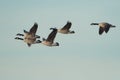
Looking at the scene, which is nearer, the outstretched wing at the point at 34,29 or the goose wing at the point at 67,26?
the outstretched wing at the point at 34,29

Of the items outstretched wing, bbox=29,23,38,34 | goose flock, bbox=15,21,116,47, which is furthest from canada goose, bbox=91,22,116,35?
outstretched wing, bbox=29,23,38,34

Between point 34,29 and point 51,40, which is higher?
point 34,29

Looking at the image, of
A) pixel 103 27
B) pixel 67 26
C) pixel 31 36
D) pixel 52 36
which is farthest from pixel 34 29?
pixel 103 27

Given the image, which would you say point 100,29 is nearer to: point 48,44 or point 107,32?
point 107,32

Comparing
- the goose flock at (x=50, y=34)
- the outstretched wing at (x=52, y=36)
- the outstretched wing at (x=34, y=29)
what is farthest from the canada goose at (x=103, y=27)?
the outstretched wing at (x=34, y=29)

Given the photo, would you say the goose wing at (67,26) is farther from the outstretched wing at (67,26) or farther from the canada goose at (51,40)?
the canada goose at (51,40)

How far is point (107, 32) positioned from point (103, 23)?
2.10 meters

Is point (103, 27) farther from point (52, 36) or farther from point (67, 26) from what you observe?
point (52, 36)

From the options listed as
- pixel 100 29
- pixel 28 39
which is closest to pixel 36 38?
pixel 28 39

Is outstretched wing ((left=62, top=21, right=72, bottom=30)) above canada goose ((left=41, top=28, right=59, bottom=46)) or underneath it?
above

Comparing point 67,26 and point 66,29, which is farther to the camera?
point 67,26

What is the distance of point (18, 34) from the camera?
5128 centimetres

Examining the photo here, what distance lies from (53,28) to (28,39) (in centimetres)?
272

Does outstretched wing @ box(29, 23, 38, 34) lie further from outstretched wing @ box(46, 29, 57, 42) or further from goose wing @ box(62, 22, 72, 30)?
goose wing @ box(62, 22, 72, 30)
